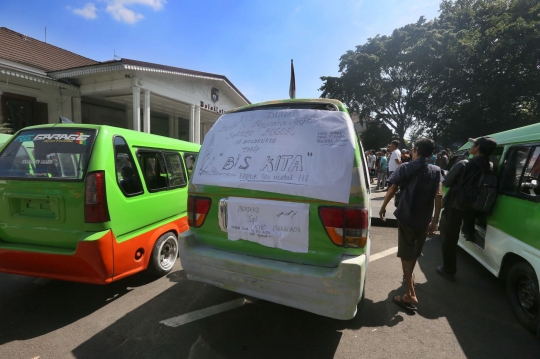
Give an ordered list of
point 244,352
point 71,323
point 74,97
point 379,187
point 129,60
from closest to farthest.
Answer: point 244,352 → point 71,323 → point 129,60 → point 74,97 → point 379,187

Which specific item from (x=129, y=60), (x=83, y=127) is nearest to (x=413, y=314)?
(x=83, y=127)

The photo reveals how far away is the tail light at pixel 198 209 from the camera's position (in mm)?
2434

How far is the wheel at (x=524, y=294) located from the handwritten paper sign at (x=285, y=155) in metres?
2.14

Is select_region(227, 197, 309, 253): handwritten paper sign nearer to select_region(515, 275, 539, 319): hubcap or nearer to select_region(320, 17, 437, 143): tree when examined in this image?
select_region(515, 275, 539, 319): hubcap

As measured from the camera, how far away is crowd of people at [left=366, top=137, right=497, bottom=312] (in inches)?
Result: 109

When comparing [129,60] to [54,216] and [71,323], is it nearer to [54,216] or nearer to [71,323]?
[54,216]

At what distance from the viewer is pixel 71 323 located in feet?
8.21

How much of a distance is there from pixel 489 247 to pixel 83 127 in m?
4.80

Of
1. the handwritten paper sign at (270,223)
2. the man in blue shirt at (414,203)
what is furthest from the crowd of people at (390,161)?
the handwritten paper sign at (270,223)

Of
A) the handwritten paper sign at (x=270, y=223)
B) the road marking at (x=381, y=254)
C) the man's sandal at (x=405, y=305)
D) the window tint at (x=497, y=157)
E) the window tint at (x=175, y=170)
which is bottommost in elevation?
the man's sandal at (x=405, y=305)

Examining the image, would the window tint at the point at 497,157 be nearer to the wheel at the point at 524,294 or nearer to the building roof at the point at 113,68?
the wheel at the point at 524,294

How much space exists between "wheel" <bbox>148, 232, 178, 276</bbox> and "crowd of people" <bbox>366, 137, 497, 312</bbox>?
2681 millimetres

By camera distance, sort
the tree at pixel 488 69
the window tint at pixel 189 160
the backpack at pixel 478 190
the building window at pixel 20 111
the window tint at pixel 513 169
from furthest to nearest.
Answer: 1. the tree at pixel 488 69
2. the building window at pixel 20 111
3. the window tint at pixel 189 160
4. the backpack at pixel 478 190
5. the window tint at pixel 513 169

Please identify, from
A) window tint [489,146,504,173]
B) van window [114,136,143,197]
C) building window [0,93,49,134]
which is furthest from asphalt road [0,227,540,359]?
building window [0,93,49,134]
